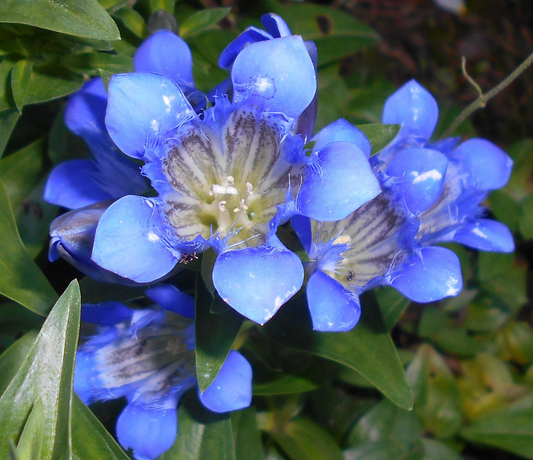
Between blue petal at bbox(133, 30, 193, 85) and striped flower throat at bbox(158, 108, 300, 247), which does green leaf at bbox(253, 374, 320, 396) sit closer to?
striped flower throat at bbox(158, 108, 300, 247)

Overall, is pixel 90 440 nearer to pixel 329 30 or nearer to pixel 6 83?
pixel 6 83

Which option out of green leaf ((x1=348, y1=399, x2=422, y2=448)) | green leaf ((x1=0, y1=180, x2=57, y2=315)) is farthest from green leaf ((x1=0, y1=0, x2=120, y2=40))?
green leaf ((x1=348, y1=399, x2=422, y2=448))

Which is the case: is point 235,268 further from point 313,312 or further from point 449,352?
point 449,352

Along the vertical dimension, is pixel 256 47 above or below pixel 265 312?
above

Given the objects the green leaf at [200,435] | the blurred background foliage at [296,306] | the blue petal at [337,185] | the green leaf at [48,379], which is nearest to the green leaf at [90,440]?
the blurred background foliage at [296,306]

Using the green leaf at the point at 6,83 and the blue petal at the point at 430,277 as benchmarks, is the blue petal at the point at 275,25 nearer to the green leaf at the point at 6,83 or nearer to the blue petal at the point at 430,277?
the blue petal at the point at 430,277

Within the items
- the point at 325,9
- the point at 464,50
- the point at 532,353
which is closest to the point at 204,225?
the point at 325,9
